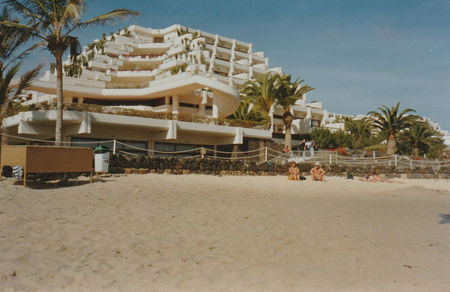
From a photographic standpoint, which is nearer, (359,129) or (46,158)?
(46,158)

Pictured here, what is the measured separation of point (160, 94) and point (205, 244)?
89.9ft

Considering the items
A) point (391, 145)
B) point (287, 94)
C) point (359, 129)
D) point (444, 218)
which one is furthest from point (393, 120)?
point (444, 218)

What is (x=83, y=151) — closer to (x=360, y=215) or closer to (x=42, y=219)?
(x=42, y=219)

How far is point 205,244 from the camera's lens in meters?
5.40

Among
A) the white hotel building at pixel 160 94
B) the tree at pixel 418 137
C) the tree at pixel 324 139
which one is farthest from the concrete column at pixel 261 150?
the tree at pixel 418 137

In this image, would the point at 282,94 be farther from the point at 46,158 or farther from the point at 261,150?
the point at 46,158

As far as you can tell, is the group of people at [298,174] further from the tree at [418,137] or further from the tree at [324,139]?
the tree at [418,137]

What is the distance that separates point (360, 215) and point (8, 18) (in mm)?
15467

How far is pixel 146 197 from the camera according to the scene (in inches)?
345

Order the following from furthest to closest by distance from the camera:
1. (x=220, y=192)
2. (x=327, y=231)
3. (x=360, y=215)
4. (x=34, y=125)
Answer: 1. (x=34, y=125)
2. (x=220, y=192)
3. (x=360, y=215)
4. (x=327, y=231)

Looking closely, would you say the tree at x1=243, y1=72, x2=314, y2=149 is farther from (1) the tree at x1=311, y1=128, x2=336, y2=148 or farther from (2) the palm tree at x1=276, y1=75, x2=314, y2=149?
(1) the tree at x1=311, y1=128, x2=336, y2=148

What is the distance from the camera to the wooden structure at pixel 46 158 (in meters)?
8.64

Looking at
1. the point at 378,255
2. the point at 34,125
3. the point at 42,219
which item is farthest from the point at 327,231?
the point at 34,125

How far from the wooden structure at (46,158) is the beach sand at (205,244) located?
59 centimetres
